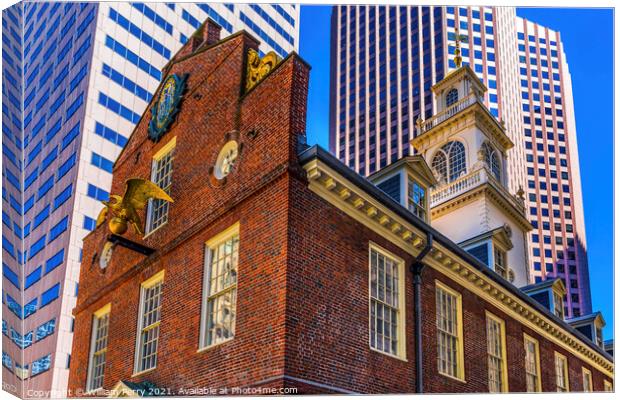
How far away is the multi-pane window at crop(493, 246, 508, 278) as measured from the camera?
27.0 m

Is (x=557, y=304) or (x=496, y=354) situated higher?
(x=557, y=304)

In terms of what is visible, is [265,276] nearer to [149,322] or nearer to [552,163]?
[149,322]

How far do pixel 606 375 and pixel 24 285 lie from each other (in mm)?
18374

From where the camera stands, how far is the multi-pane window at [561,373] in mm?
21859

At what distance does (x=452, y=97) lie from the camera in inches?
1319

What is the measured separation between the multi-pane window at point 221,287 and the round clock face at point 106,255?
5.16 m

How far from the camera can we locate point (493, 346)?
62.6ft

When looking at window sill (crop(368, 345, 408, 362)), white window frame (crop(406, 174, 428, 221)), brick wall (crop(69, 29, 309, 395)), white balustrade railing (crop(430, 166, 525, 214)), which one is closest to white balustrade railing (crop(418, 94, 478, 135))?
white balustrade railing (crop(430, 166, 525, 214))

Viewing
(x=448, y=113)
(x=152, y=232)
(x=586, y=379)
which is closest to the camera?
(x=152, y=232)

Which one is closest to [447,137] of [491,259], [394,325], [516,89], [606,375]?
[516,89]

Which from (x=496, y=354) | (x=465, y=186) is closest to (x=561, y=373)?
(x=496, y=354)

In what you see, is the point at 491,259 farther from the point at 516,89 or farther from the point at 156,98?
the point at 156,98

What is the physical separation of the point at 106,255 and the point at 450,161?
17.0m

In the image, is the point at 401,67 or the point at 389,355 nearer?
the point at 389,355
